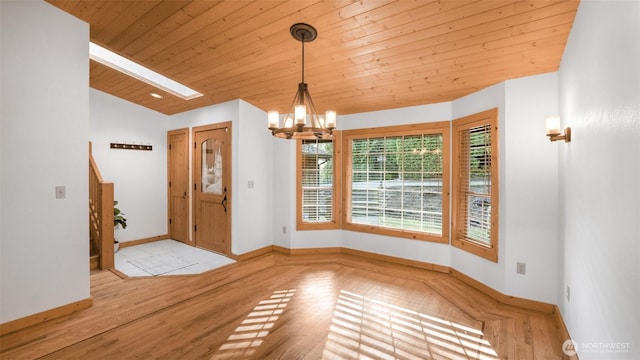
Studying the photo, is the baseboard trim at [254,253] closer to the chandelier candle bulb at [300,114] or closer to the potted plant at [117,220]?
the potted plant at [117,220]

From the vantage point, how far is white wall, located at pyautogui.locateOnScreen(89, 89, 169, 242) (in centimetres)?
489

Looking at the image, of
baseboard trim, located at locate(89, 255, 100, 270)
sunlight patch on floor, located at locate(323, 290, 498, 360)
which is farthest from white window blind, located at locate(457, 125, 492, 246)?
baseboard trim, located at locate(89, 255, 100, 270)

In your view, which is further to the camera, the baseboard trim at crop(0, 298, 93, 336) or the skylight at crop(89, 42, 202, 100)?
the skylight at crop(89, 42, 202, 100)

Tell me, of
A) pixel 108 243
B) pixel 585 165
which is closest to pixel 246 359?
pixel 585 165

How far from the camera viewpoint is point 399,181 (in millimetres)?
4266

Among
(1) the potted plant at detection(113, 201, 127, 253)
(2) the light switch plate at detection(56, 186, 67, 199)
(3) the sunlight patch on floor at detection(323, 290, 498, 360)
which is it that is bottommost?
(3) the sunlight patch on floor at detection(323, 290, 498, 360)

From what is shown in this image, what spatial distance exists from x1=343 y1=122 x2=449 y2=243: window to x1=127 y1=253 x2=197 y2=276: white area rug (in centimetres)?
259

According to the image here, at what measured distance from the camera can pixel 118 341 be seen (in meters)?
2.33

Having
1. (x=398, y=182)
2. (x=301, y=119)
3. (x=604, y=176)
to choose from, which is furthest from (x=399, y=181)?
(x=604, y=176)

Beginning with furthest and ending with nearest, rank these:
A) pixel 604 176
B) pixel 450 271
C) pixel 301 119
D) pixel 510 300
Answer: pixel 450 271 < pixel 510 300 < pixel 301 119 < pixel 604 176

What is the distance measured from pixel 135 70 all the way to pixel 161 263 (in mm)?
2910

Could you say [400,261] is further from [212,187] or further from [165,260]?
[165,260]

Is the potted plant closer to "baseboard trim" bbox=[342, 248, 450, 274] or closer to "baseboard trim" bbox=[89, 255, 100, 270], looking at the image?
"baseboard trim" bbox=[89, 255, 100, 270]

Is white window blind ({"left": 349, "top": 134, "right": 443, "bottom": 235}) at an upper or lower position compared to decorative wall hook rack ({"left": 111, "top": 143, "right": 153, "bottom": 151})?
lower
